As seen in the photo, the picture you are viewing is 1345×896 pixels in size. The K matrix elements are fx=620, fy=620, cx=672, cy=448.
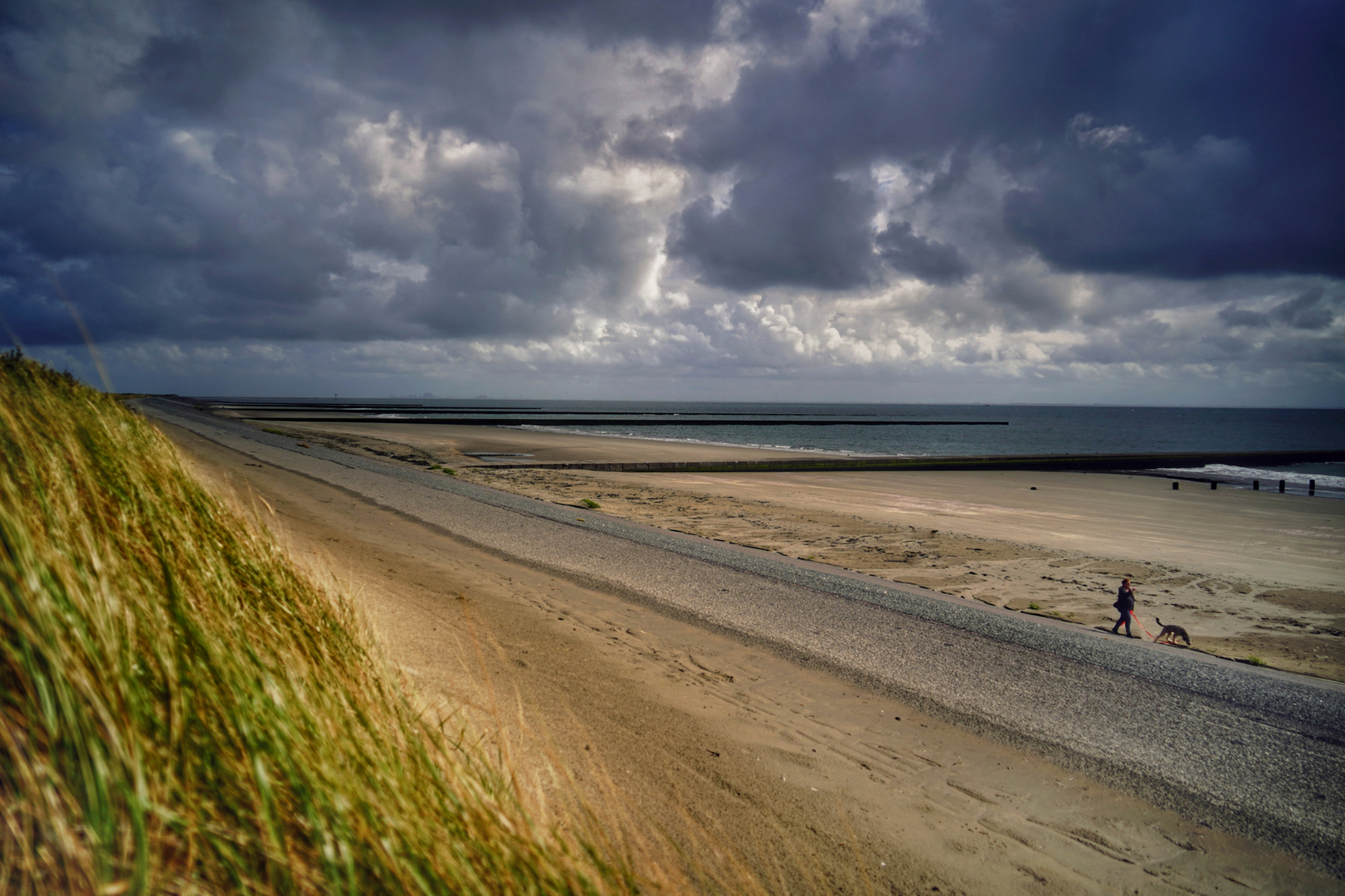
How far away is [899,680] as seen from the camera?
6.54 meters

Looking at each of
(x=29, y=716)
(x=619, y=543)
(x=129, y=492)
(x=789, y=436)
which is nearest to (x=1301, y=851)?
(x=29, y=716)

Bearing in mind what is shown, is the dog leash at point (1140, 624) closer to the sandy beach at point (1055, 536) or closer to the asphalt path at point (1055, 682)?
the sandy beach at point (1055, 536)

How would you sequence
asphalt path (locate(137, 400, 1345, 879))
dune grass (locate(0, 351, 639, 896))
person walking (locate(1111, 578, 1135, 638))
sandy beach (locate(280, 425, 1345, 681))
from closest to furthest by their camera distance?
1. dune grass (locate(0, 351, 639, 896))
2. asphalt path (locate(137, 400, 1345, 879))
3. person walking (locate(1111, 578, 1135, 638))
4. sandy beach (locate(280, 425, 1345, 681))

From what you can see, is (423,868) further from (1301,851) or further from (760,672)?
(1301,851)

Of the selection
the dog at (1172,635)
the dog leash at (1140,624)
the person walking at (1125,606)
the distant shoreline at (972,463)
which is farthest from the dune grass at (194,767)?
the distant shoreline at (972,463)

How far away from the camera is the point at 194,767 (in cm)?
171

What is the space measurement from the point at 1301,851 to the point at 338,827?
6017 millimetres

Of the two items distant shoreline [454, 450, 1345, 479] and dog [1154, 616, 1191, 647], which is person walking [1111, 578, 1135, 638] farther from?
distant shoreline [454, 450, 1345, 479]

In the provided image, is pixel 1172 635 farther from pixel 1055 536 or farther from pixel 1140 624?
pixel 1055 536

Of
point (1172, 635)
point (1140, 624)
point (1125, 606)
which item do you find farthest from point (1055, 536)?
point (1125, 606)

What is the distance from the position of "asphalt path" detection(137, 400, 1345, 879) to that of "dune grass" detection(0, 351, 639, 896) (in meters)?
4.94

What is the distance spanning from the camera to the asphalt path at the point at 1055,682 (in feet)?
15.9

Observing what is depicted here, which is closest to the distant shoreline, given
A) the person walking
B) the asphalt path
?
the asphalt path

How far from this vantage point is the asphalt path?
4836mm
